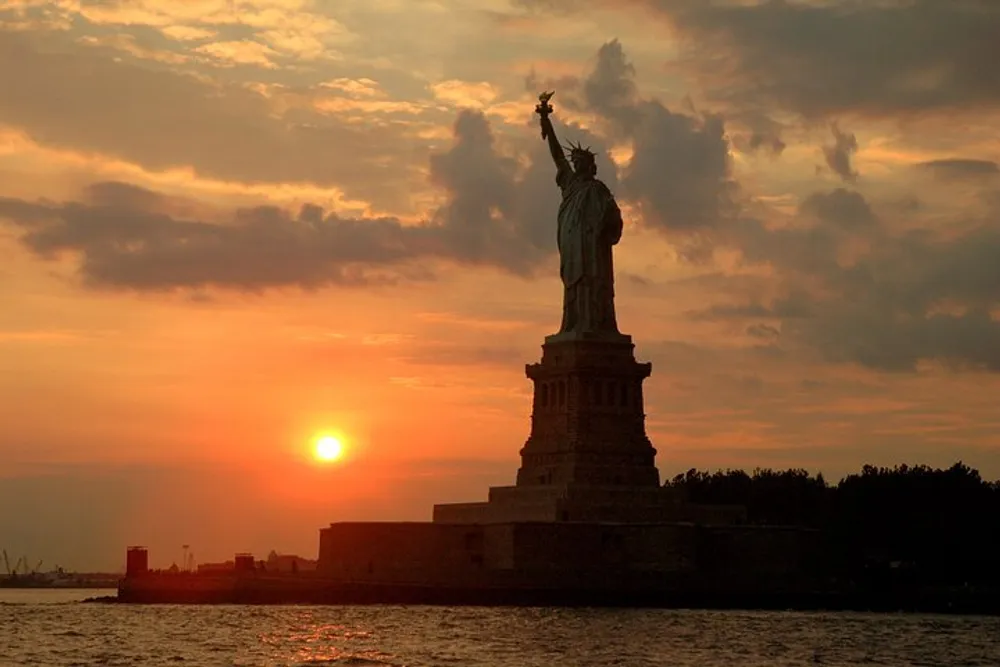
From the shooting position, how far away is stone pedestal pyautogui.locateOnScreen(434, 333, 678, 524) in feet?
292

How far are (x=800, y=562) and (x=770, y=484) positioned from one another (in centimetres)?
2500

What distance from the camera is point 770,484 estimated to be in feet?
380

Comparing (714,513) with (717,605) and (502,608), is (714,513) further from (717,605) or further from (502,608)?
(502,608)

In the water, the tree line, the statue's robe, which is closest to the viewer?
the water

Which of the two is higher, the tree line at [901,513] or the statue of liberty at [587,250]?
the statue of liberty at [587,250]

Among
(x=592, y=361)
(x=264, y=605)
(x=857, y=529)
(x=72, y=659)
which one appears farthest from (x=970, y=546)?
(x=72, y=659)

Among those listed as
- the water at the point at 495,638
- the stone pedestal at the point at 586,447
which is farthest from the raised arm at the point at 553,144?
the water at the point at 495,638

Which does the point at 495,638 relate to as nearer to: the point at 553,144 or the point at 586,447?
the point at 586,447

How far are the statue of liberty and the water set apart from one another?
14616 millimetres

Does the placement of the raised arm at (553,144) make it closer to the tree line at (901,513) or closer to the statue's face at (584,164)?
the statue's face at (584,164)

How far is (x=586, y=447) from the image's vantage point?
90.3m

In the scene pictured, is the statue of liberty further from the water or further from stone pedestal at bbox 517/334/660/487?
the water

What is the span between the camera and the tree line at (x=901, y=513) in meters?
107

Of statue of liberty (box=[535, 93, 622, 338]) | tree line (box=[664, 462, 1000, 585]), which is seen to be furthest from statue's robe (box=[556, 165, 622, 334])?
tree line (box=[664, 462, 1000, 585])
